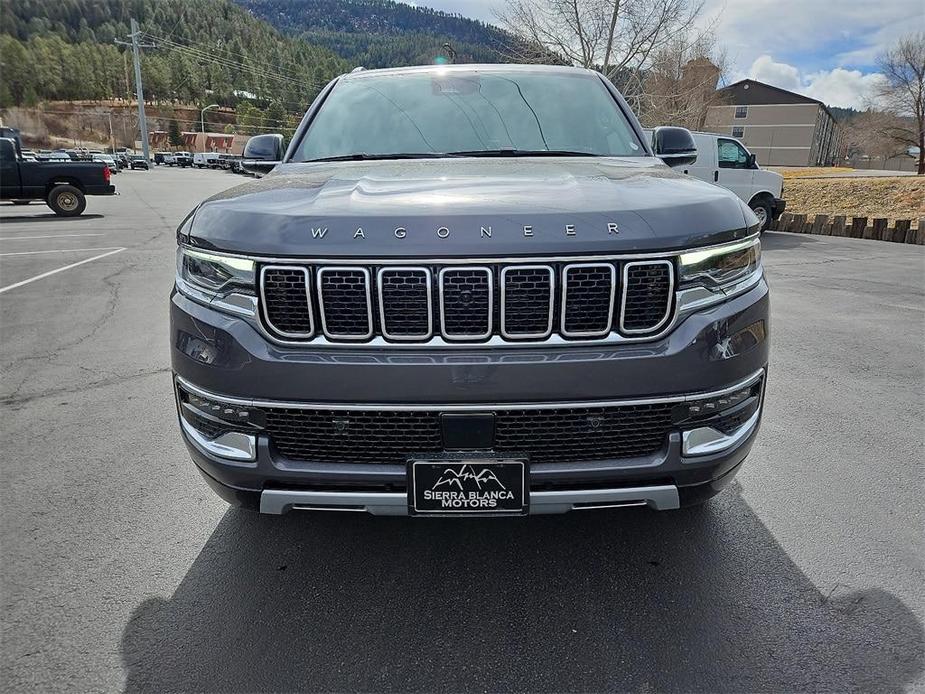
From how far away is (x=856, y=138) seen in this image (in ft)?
242

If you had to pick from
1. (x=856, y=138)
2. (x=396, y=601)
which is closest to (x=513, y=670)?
(x=396, y=601)

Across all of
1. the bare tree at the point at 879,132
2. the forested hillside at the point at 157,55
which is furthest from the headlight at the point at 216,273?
the forested hillside at the point at 157,55

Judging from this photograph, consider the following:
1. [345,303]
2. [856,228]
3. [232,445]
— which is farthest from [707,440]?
[856,228]

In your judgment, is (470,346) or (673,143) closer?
(470,346)

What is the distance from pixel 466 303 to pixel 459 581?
107 cm

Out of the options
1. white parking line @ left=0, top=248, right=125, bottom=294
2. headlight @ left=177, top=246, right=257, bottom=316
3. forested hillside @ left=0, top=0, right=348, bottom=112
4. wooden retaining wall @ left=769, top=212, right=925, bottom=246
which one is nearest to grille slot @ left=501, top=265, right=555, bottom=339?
headlight @ left=177, top=246, right=257, bottom=316

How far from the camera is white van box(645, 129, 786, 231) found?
1313 centimetres

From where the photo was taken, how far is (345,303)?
1.85 meters

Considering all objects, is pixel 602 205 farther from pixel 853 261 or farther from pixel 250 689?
pixel 853 261

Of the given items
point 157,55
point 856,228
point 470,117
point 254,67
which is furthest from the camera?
point 254,67

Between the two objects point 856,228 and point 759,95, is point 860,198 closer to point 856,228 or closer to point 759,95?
point 856,228

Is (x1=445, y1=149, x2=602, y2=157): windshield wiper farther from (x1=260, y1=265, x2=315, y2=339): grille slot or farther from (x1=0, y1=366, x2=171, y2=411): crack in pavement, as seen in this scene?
(x1=0, y1=366, x2=171, y2=411): crack in pavement

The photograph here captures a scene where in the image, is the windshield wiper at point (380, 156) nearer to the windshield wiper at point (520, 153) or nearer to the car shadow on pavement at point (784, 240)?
the windshield wiper at point (520, 153)

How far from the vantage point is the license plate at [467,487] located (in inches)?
73.9
